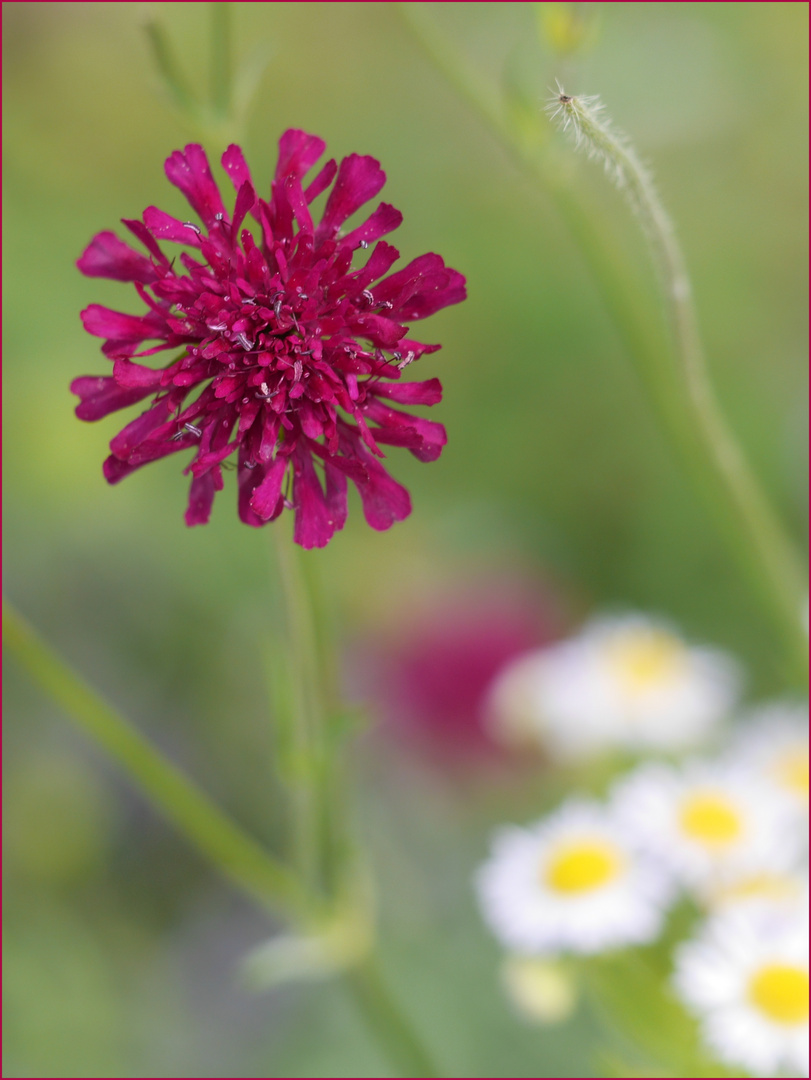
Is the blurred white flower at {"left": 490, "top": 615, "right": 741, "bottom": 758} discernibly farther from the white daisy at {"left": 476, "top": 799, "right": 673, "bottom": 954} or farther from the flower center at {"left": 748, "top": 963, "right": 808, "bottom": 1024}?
the flower center at {"left": 748, "top": 963, "right": 808, "bottom": 1024}

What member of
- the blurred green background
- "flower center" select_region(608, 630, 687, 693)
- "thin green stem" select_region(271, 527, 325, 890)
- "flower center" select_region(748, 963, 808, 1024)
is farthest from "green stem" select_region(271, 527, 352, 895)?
the blurred green background

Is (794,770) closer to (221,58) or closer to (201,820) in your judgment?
(201,820)

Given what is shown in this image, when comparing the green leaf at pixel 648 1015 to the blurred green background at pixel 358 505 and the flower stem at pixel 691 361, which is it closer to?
the flower stem at pixel 691 361

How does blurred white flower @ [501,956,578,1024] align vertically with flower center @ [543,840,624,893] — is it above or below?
below

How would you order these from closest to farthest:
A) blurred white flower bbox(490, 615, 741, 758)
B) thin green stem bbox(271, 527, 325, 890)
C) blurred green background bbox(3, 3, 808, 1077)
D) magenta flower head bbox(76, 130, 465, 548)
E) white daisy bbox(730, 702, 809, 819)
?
magenta flower head bbox(76, 130, 465, 548), thin green stem bbox(271, 527, 325, 890), white daisy bbox(730, 702, 809, 819), blurred white flower bbox(490, 615, 741, 758), blurred green background bbox(3, 3, 808, 1077)

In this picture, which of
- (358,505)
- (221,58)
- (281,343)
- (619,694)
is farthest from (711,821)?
(358,505)

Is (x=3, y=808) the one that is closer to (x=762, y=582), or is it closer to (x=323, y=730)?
(x=323, y=730)
